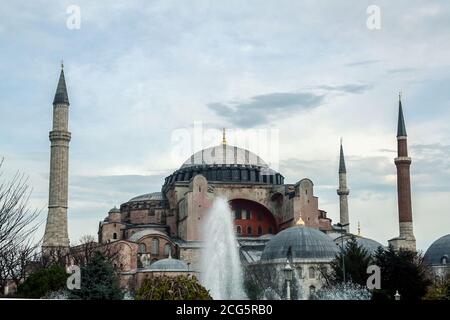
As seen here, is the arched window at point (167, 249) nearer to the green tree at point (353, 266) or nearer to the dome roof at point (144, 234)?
the dome roof at point (144, 234)

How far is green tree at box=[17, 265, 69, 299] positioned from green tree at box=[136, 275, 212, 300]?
1101cm

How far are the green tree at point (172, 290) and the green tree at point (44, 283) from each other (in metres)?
11.0

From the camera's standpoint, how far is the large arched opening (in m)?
48.8

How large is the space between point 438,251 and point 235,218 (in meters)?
14.9

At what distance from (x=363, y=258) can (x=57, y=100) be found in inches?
874

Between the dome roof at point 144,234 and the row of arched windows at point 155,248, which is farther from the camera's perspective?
the dome roof at point 144,234

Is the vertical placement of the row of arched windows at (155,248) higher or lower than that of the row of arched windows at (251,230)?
lower

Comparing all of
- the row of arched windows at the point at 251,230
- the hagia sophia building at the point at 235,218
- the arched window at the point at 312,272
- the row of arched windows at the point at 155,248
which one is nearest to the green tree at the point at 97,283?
the hagia sophia building at the point at 235,218

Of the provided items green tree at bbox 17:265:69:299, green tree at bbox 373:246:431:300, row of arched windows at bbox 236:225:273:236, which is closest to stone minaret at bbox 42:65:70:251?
row of arched windows at bbox 236:225:273:236

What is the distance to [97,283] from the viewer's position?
21.8 m

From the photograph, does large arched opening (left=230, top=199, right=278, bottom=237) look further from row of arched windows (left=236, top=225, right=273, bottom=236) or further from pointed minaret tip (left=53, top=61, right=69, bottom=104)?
pointed minaret tip (left=53, top=61, right=69, bottom=104)

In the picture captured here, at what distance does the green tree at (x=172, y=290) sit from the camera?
15.6m
